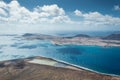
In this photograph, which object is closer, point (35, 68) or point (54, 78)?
point (54, 78)

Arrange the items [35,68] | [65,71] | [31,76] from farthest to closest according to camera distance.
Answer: [35,68], [65,71], [31,76]

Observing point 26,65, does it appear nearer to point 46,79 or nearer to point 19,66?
point 19,66

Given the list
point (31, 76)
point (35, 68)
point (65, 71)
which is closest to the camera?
point (31, 76)

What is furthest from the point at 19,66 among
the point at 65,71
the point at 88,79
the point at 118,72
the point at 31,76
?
the point at 118,72

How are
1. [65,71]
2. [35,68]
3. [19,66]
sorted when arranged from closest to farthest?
[65,71], [35,68], [19,66]

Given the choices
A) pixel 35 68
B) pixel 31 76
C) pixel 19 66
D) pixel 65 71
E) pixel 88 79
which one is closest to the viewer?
pixel 88 79

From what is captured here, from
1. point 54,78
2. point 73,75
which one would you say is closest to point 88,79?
point 73,75

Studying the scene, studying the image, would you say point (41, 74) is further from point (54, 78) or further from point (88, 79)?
point (88, 79)

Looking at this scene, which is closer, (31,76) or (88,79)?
(88,79)
